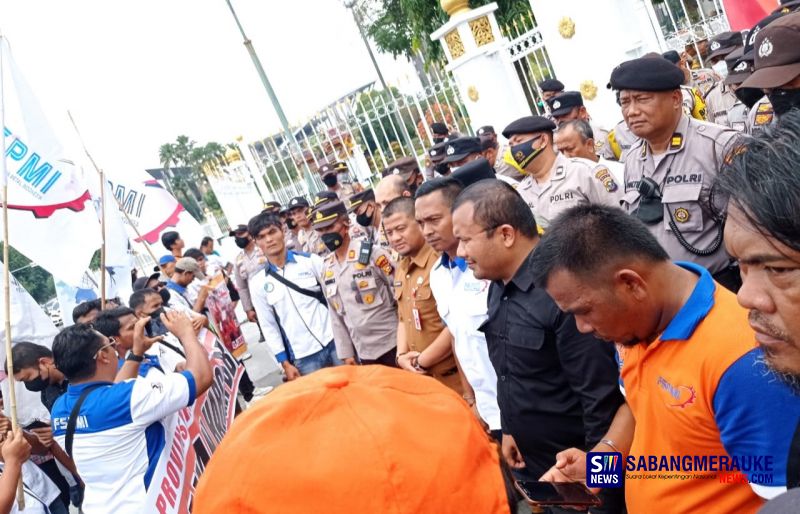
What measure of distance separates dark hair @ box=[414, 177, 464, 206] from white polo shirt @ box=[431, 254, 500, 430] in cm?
32

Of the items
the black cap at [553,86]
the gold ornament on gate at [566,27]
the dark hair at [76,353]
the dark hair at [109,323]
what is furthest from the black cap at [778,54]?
the gold ornament on gate at [566,27]

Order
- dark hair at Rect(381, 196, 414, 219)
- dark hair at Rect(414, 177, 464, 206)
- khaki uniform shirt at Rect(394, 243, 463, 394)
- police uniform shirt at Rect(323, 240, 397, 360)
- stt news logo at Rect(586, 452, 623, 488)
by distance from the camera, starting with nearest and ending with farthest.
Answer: stt news logo at Rect(586, 452, 623, 488), dark hair at Rect(414, 177, 464, 206), khaki uniform shirt at Rect(394, 243, 463, 394), dark hair at Rect(381, 196, 414, 219), police uniform shirt at Rect(323, 240, 397, 360)

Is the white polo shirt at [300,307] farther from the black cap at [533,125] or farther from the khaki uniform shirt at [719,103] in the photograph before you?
the khaki uniform shirt at [719,103]

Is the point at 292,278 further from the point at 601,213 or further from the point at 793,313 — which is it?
the point at 793,313

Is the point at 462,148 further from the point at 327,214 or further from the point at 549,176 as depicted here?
the point at 327,214

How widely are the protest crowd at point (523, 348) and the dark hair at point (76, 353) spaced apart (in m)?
0.01

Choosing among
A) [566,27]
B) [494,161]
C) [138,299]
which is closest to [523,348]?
[138,299]

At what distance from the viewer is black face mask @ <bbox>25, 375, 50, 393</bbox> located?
3.76 m

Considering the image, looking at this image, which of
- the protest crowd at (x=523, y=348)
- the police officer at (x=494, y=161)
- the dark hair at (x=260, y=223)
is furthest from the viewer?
the police officer at (x=494, y=161)

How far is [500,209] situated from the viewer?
222 cm

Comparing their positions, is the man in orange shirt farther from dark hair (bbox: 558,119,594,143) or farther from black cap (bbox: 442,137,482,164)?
black cap (bbox: 442,137,482,164)

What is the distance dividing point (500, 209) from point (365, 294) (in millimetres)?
1897

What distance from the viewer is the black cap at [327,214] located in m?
4.16

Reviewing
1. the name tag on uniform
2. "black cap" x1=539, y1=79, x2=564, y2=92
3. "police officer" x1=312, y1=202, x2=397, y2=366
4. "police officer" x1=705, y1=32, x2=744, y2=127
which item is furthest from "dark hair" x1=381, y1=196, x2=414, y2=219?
"black cap" x1=539, y1=79, x2=564, y2=92
